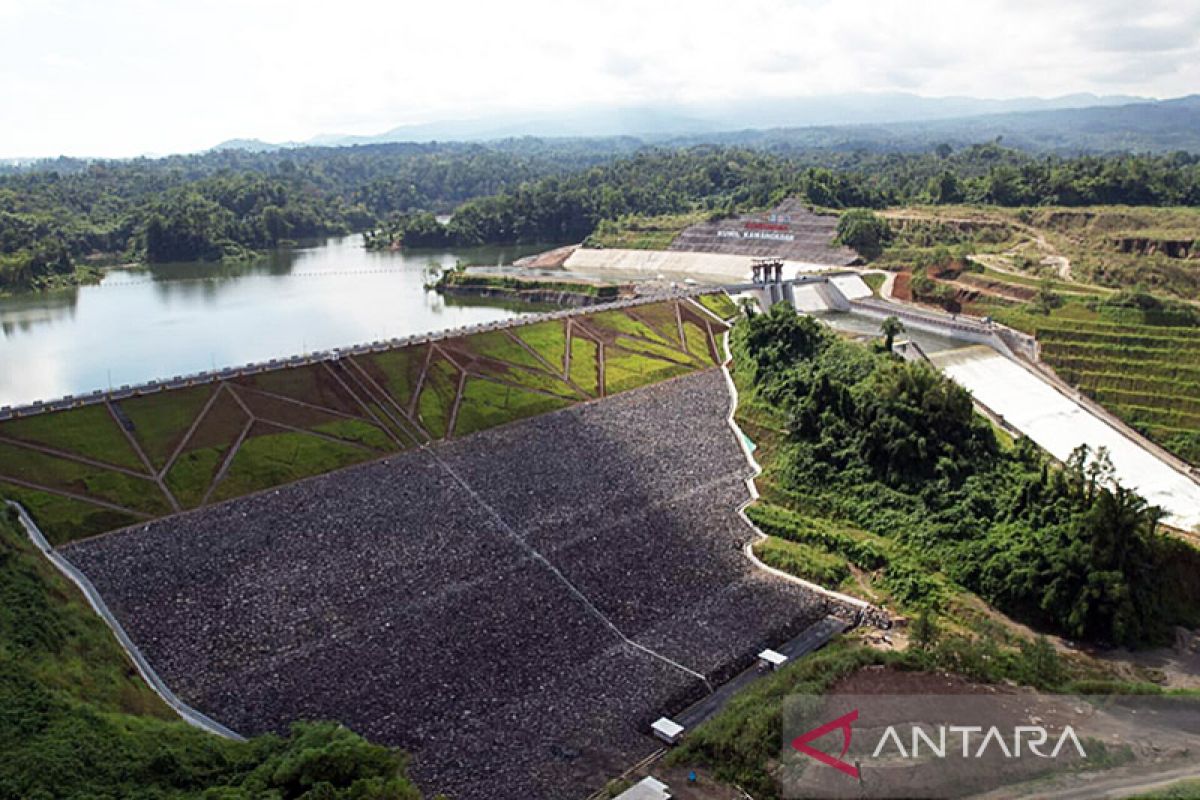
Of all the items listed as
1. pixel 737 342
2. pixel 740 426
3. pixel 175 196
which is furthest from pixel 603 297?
pixel 175 196

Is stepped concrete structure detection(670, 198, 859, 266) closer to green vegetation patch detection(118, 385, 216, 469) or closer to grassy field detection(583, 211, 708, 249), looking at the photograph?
grassy field detection(583, 211, 708, 249)

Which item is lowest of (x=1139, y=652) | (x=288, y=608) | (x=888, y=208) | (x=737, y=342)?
(x=1139, y=652)

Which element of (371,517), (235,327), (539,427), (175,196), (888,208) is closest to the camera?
(371,517)

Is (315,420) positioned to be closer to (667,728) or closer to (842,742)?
(667,728)

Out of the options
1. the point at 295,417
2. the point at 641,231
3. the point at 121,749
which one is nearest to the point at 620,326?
the point at 295,417

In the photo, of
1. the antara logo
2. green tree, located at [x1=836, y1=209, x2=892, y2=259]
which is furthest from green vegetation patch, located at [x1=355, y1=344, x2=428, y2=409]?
green tree, located at [x1=836, y1=209, x2=892, y2=259]

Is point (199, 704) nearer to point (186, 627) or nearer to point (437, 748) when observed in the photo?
point (186, 627)
